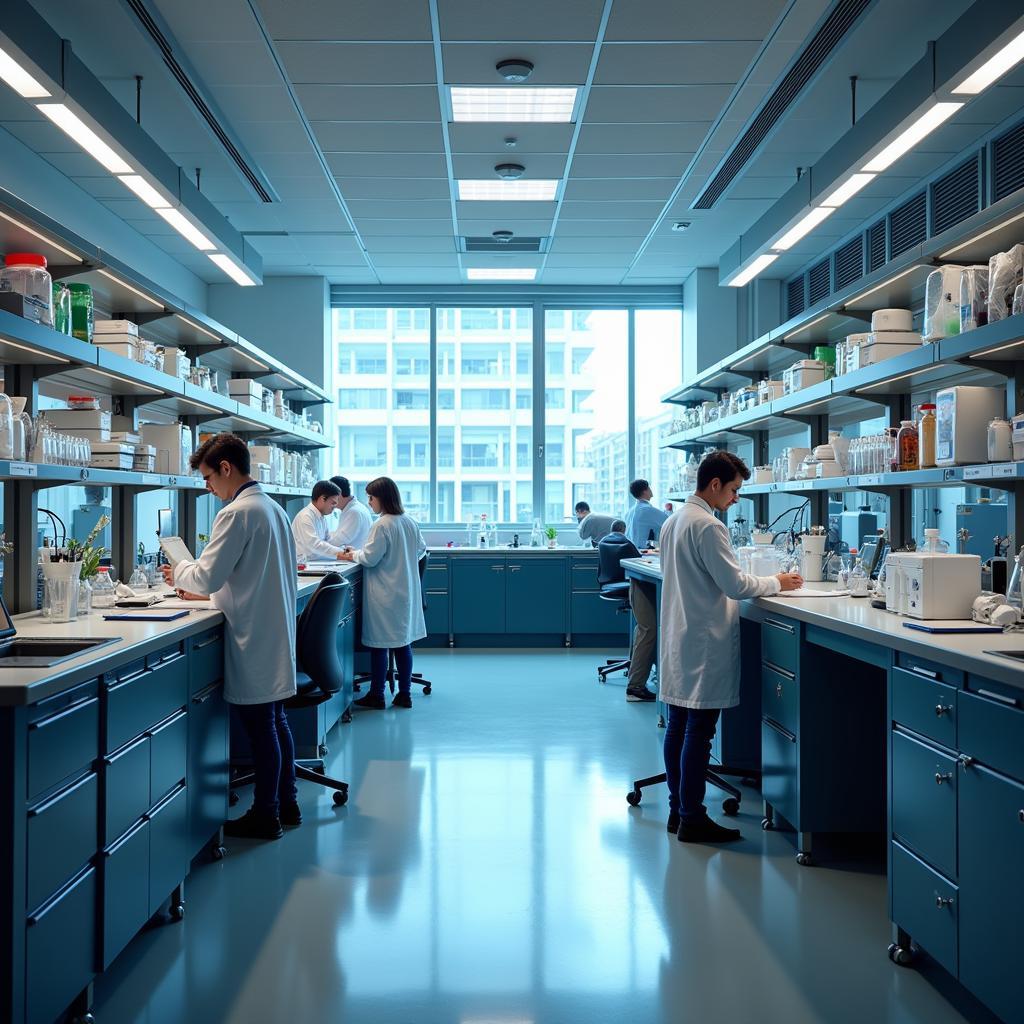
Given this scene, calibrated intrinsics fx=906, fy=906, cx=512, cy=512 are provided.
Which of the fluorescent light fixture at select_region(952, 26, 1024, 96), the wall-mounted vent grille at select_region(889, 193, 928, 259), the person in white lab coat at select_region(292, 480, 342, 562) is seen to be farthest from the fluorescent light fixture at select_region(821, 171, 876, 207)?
the person in white lab coat at select_region(292, 480, 342, 562)

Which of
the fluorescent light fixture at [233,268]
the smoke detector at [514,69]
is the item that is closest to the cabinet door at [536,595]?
the fluorescent light fixture at [233,268]

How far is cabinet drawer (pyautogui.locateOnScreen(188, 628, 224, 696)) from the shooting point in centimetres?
297

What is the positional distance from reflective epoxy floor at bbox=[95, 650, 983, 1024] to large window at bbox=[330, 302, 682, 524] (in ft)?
17.6

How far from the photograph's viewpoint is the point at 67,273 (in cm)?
347

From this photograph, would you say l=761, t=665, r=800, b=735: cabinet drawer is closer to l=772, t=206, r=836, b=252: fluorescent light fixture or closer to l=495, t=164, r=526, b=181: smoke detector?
l=772, t=206, r=836, b=252: fluorescent light fixture

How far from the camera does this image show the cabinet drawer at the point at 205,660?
2.97m

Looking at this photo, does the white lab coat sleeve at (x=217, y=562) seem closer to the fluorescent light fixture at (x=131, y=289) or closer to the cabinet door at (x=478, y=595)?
the fluorescent light fixture at (x=131, y=289)

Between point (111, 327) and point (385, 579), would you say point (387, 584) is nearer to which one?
point (385, 579)

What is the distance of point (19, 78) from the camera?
124 inches

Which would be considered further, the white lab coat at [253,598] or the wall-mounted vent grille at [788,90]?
the wall-mounted vent grille at [788,90]

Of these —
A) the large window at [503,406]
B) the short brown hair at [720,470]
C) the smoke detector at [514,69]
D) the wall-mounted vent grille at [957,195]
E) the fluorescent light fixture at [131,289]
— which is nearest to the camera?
the short brown hair at [720,470]

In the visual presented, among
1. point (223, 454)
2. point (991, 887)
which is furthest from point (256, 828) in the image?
point (991, 887)

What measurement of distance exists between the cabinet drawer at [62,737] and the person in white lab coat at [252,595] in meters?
0.98

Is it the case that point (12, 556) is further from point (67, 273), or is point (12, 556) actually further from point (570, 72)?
point (570, 72)
